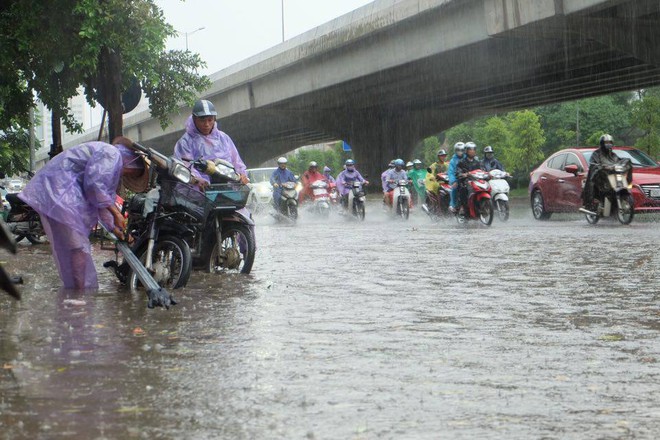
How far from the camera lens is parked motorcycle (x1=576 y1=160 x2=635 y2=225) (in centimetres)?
2089

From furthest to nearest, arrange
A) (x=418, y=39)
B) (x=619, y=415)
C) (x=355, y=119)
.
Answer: (x=355, y=119), (x=418, y=39), (x=619, y=415)

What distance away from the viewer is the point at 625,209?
21.2 metres

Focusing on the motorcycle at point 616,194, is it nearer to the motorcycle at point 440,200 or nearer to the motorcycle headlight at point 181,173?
the motorcycle at point 440,200

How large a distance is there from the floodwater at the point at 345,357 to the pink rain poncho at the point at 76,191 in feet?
1.79

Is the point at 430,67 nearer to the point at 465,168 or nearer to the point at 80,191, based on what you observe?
the point at 465,168

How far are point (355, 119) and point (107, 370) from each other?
54640 mm

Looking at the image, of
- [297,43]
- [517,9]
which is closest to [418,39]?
[517,9]

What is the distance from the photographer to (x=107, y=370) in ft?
19.2

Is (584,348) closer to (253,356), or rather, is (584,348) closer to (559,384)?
(559,384)

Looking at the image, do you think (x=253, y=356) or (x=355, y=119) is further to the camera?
(x=355, y=119)

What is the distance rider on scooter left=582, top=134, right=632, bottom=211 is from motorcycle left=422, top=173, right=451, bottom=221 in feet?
14.2

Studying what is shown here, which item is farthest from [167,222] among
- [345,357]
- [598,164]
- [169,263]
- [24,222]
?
[598,164]

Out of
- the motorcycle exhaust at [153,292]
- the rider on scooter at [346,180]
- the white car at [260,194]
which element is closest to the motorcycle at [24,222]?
the motorcycle exhaust at [153,292]

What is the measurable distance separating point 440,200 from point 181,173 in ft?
56.4
